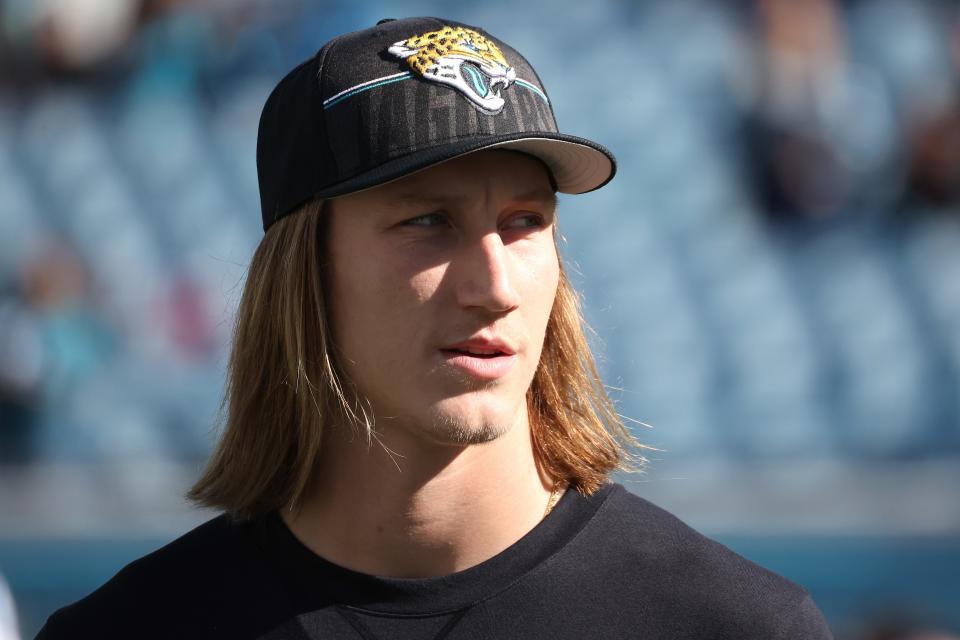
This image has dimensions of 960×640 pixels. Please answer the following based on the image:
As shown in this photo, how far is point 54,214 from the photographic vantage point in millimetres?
6188

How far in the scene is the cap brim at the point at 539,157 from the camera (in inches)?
56.1

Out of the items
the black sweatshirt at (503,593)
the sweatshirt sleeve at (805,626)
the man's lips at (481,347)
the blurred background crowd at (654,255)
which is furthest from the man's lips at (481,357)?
the blurred background crowd at (654,255)

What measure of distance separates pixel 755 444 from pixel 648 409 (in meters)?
0.48

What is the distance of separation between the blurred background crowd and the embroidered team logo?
10.9ft

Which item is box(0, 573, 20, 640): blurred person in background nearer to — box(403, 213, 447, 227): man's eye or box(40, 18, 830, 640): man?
box(40, 18, 830, 640): man

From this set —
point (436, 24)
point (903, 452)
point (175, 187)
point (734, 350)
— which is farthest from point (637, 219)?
point (436, 24)

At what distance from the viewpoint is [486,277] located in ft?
4.73

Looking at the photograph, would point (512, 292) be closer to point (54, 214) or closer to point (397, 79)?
point (397, 79)

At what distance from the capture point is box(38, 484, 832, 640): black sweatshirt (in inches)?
57.6

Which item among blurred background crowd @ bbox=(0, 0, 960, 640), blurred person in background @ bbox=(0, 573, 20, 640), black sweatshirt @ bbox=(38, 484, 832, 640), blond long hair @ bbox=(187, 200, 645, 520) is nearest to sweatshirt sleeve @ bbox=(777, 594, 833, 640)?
black sweatshirt @ bbox=(38, 484, 832, 640)

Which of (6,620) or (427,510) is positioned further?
(6,620)

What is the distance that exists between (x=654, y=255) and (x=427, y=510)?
4341mm

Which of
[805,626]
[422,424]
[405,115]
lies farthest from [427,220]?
[805,626]

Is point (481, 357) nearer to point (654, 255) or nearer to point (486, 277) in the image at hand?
point (486, 277)
